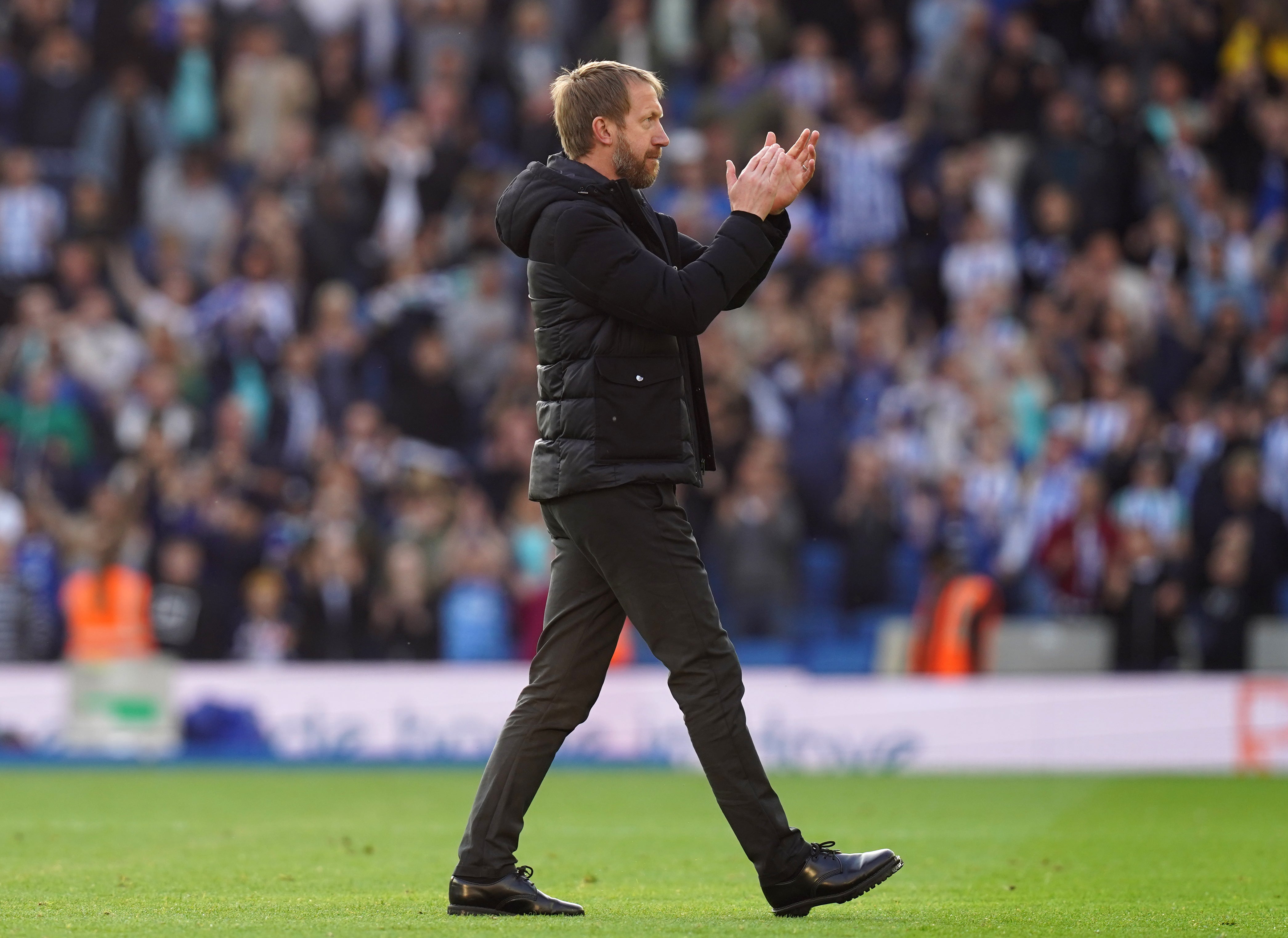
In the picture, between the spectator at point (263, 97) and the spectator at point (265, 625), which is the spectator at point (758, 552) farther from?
the spectator at point (263, 97)

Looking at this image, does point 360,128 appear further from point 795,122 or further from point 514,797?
point 514,797

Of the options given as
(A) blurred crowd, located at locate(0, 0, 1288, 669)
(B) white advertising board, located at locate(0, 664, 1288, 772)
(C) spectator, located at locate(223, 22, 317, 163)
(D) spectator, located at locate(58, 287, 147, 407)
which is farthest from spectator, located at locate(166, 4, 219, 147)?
(B) white advertising board, located at locate(0, 664, 1288, 772)

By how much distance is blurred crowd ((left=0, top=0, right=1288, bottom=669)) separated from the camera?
15.1 meters

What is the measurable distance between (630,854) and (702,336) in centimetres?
980

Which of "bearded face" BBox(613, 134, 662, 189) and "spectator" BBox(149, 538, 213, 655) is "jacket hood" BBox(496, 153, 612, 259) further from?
"spectator" BBox(149, 538, 213, 655)

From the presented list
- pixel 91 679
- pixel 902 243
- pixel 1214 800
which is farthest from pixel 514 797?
pixel 902 243

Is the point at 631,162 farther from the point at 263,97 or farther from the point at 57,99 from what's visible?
the point at 57,99

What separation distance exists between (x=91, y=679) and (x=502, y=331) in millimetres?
4675

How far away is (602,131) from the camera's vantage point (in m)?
5.53

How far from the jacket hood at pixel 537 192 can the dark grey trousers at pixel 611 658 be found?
2.50 ft

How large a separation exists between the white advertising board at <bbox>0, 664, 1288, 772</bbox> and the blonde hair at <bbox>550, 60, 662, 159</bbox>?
8.92 m

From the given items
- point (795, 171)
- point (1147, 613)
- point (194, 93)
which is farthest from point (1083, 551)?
point (795, 171)

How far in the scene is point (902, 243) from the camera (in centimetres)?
1820

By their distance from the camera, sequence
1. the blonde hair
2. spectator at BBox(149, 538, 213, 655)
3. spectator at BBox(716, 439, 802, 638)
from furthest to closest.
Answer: spectator at BBox(149, 538, 213, 655)
spectator at BBox(716, 439, 802, 638)
the blonde hair
